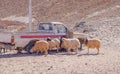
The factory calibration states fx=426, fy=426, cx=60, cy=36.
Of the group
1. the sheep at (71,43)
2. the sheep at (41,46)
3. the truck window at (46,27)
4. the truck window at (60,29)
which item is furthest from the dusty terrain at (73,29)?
the truck window at (46,27)

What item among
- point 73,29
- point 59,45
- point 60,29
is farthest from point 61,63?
point 73,29

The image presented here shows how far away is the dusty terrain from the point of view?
640 inches

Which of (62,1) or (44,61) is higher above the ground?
(62,1)

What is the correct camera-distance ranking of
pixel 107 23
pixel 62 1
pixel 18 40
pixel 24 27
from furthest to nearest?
pixel 62 1 → pixel 24 27 → pixel 107 23 → pixel 18 40

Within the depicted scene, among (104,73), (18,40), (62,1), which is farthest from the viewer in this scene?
(62,1)

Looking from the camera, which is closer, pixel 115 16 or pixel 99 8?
pixel 115 16

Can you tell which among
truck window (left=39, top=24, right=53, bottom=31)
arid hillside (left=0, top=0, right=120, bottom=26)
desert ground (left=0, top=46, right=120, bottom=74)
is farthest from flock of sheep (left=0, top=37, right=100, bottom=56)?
arid hillside (left=0, top=0, right=120, bottom=26)

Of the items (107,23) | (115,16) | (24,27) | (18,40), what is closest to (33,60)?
(18,40)

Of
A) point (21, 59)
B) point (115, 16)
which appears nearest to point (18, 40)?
point (21, 59)

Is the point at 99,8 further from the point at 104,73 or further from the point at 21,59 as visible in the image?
the point at 104,73

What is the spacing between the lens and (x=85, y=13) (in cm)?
4200

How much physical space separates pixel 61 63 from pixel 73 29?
50.2 ft

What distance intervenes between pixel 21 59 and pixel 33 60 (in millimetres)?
759

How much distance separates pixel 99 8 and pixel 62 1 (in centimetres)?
850
